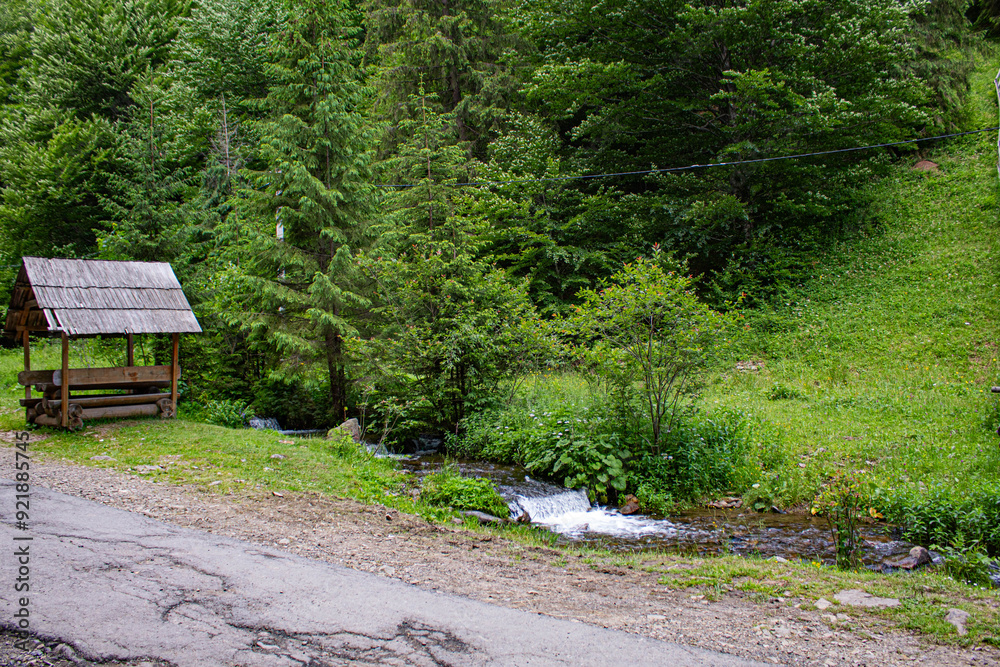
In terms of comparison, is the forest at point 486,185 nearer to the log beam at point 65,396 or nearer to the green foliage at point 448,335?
the green foliage at point 448,335

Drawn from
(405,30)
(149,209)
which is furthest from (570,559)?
(405,30)

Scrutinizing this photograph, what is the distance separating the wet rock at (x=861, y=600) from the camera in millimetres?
4418

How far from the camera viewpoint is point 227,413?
13.1 metres

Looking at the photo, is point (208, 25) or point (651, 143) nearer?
point (651, 143)

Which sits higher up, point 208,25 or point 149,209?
point 208,25

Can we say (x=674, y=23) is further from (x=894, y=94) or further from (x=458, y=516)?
(x=458, y=516)

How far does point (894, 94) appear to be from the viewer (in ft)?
57.0

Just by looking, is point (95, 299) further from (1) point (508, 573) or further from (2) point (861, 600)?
(2) point (861, 600)

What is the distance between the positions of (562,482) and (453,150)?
9.22m

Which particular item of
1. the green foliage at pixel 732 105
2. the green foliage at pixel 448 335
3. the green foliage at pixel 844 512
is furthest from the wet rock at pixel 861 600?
the green foliage at pixel 732 105

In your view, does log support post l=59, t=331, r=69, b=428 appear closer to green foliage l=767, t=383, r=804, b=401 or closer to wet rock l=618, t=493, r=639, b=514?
wet rock l=618, t=493, r=639, b=514

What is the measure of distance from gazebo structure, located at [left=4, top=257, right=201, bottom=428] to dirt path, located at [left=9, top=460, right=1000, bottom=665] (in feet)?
10.2

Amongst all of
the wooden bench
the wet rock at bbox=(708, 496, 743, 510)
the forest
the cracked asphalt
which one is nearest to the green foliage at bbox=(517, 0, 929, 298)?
the forest

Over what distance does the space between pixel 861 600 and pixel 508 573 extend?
2857 millimetres
